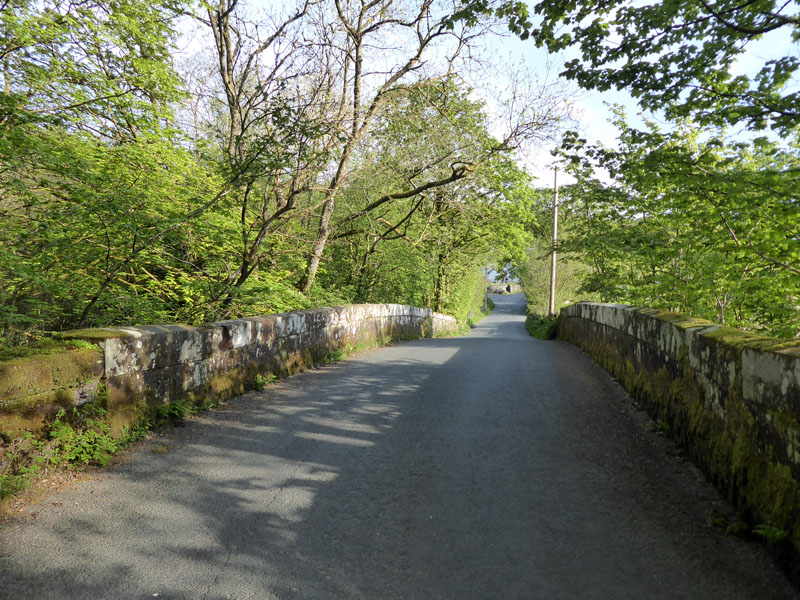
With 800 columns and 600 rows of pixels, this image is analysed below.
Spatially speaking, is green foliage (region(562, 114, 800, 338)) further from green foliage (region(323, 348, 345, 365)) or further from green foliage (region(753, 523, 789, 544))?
green foliage (region(323, 348, 345, 365))

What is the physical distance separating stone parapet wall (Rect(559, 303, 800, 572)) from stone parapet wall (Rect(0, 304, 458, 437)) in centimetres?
443

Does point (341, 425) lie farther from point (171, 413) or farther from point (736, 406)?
point (736, 406)

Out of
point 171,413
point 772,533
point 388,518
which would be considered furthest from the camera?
A: point 171,413

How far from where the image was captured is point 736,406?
3.22m

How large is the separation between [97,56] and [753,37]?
892 centimetres

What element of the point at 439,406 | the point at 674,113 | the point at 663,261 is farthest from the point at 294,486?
the point at 663,261

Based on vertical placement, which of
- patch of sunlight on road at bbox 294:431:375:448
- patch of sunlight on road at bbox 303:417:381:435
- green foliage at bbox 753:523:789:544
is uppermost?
green foliage at bbox 753:523:789:544

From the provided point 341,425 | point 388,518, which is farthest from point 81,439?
point 388,518

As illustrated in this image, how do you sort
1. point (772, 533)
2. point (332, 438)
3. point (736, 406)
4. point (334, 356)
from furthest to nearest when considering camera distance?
point (334, 356) → point (332, 438) → point (736, 406) → point (772, 533)

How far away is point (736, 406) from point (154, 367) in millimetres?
4565

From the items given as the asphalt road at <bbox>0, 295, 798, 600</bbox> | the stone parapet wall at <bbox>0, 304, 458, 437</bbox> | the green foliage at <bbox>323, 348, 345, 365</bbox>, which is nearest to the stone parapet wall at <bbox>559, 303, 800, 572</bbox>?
the asphalt road at <bbox>0, 295, 798, 600</bbox>

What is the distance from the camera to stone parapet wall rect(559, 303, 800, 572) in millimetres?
2582

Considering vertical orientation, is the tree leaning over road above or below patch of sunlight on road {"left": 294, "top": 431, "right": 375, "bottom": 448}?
above

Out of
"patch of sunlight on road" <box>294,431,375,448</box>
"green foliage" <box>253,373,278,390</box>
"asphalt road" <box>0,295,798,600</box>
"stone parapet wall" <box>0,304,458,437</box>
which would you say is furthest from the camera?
"green foliage" <box>253,373,278,390</box>
